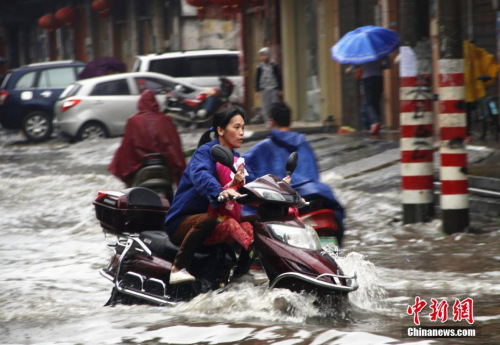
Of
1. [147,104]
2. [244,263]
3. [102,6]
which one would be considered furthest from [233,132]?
[102,6]

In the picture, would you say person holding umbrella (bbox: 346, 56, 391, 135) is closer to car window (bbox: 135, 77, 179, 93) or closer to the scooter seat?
car window (bbox: 135, 77, 179, 93)

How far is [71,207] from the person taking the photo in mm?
15789

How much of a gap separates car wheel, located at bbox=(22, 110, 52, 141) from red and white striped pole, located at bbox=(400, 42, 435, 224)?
17509 millimetres

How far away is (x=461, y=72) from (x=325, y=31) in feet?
41.1

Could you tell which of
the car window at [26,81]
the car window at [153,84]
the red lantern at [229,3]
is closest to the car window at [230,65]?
the red lantern at [229,3]

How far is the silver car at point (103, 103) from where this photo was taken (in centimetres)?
Result: 2478

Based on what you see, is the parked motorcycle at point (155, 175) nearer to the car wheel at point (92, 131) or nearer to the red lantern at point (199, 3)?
the car wheel at point (92, 131)

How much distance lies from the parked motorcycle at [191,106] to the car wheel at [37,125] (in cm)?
441

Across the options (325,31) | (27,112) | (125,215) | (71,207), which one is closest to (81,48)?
(27,112)

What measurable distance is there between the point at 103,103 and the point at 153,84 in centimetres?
120

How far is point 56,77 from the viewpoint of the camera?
93.4ft

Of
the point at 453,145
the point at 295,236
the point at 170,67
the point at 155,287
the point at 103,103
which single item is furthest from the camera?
the point at 170,67

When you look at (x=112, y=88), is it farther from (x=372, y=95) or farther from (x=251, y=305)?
(x=251, y=305)

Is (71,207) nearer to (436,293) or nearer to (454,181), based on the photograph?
(454,181)
